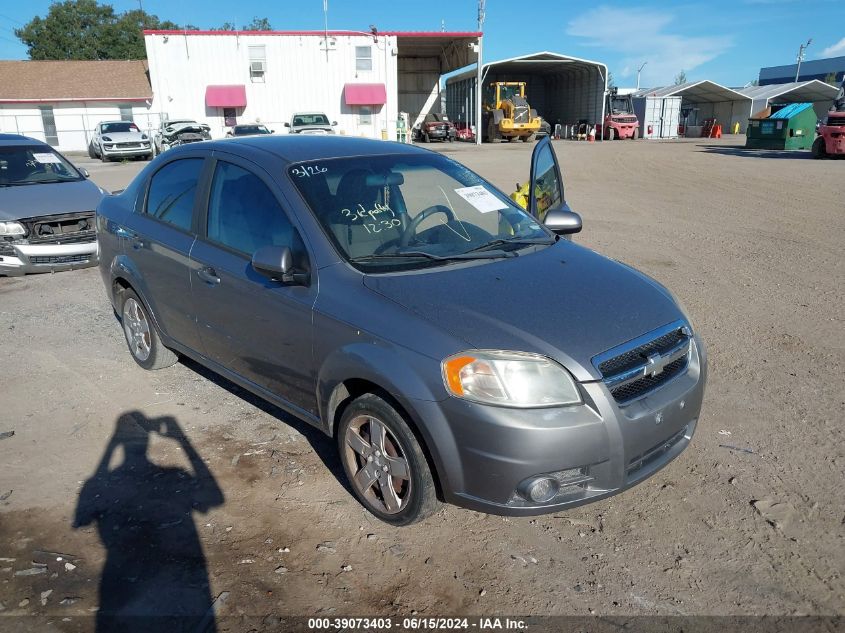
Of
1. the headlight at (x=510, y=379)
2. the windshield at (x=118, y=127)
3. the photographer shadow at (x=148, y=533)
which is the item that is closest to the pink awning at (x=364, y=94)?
the windshield at (x=118, y=127)

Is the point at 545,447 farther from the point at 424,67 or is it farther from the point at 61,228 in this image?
the point at 424,67

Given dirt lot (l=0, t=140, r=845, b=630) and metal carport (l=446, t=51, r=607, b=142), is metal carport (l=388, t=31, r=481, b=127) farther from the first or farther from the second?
dirt lot (l=0, t=140, r=845, b=630)

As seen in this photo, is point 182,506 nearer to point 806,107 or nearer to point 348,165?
point 348,165

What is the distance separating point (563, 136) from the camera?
49656 millimetres

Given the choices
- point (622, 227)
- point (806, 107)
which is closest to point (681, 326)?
point (622, 227)

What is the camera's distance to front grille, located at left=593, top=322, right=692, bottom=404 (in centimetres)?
279

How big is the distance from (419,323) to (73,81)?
150 feet

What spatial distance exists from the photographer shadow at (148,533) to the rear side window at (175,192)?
1367 millimetres

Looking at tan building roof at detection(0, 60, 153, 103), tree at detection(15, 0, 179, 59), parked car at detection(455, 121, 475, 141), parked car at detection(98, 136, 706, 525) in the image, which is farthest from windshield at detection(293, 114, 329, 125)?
tree at detection(15, 0, 179, 59)

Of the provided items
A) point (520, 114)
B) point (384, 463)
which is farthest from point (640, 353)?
point (520, 114)

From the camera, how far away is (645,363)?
2.91 meters

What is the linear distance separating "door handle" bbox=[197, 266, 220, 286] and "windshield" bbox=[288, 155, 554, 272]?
0.76 m

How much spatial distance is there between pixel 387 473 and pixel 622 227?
8.56 meters

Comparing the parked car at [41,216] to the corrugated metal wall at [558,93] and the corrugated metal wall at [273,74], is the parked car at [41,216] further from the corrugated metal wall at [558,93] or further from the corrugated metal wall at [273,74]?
the corrugated metal wall at [558,93]
